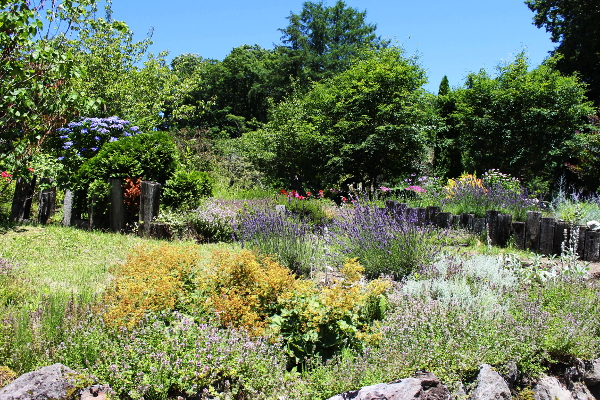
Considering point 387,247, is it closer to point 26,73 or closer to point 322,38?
point 26,73

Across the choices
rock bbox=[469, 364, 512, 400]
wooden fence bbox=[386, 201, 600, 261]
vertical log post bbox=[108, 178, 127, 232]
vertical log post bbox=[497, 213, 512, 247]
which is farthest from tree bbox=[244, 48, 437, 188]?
rock bbox=[469, 364, 512, 400]

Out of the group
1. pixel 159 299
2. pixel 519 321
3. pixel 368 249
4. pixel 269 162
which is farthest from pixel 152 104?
pixel 519 321

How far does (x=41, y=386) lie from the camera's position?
2.68m

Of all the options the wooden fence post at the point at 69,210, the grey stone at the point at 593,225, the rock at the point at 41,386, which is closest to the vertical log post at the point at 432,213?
the grey stone at the point at 593,225

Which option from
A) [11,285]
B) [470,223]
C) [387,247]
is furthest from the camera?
[470,223]

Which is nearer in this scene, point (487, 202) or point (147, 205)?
point (147, 205)

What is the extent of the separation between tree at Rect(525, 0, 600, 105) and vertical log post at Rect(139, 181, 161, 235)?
55.1 feet

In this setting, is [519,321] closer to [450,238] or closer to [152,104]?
[450,238]

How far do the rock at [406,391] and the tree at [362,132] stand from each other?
10832mm

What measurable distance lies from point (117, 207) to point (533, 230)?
649 centimetres

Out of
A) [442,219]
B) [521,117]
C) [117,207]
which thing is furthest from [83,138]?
[521,117]

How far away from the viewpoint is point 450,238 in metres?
7.71

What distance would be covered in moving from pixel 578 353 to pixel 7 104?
597 cm

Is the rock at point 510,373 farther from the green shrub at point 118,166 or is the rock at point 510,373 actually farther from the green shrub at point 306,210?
the green shrub at point 118,166
